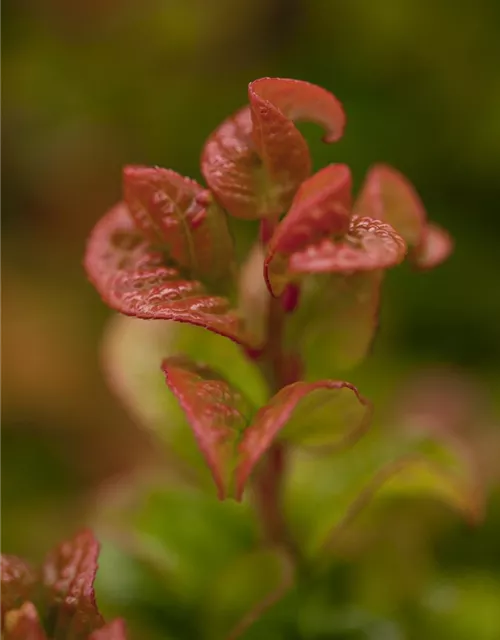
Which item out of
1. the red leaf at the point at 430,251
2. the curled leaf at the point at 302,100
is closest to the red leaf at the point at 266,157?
the curled leaf at the point at 302,100

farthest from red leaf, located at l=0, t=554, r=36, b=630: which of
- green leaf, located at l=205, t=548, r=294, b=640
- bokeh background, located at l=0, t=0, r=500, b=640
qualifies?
bokeh background, located at l=0, t=0, r=500, b=640

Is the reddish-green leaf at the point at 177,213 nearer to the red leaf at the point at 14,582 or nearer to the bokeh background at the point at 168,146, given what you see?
the red leaf at the point at 14,582

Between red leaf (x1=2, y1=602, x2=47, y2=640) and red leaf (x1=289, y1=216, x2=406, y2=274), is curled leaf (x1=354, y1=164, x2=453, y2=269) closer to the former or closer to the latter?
red leaf (x1=289, y1=216, x2=406, y2=274)

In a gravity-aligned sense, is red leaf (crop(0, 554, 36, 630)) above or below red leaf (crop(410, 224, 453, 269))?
below

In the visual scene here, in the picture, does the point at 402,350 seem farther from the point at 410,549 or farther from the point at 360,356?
the point at 360,356

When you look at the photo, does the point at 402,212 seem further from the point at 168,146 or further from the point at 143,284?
the point at 168,146

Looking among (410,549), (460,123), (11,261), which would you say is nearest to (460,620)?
(410,549)
